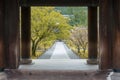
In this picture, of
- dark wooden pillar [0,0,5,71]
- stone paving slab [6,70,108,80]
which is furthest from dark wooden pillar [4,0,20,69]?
dark wooden pillar [0,0,5,71]

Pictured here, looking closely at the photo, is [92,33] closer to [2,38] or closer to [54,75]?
[54,75]

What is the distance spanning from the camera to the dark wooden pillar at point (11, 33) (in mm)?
22938

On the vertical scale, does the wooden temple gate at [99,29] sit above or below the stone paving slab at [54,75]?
above

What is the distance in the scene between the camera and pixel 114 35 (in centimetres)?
1994

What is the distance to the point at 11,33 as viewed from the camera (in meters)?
23.2

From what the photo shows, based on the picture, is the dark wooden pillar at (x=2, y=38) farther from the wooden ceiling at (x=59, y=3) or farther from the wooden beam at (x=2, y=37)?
the wooden ceiling at (x=59, y=3)

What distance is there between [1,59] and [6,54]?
2.09 metres

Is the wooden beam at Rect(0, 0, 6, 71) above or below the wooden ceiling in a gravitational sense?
below

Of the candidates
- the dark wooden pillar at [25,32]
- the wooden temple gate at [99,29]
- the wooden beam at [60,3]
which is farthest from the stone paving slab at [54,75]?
the dark wooden pillar at [25,32]

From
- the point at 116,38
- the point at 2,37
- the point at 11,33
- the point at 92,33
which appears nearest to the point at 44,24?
the point at 92,33

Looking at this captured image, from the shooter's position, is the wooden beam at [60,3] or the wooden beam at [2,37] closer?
the wooden beam at [2,37]

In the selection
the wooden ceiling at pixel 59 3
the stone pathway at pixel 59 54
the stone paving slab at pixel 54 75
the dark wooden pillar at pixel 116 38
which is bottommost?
the stone paving slab at pixel 54 75

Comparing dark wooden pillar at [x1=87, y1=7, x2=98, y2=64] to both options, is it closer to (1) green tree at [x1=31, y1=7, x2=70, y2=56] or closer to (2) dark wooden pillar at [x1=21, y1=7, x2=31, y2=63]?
(2) dark wooden pillar at [x1=21, y1=7, x2=31, y2=63]

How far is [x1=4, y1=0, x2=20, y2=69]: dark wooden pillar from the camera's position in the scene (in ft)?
75.3
